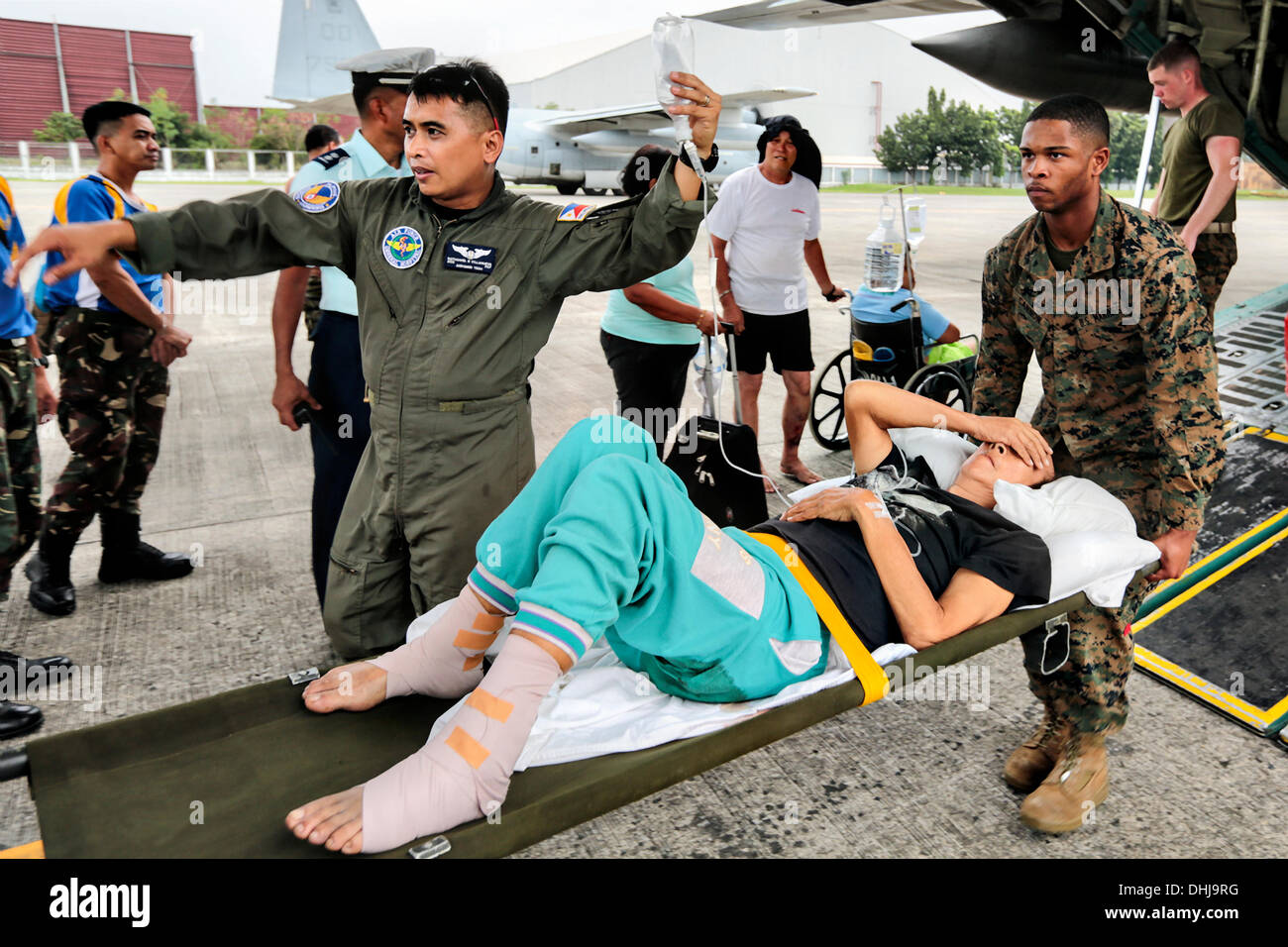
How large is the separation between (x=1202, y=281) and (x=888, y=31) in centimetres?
7785

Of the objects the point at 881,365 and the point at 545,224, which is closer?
the point at 545,224

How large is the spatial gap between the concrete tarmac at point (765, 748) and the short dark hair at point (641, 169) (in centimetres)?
193

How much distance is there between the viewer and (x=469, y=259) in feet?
7.20

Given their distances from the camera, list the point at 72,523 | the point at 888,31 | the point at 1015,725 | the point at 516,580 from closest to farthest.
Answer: the point at 516,580 < the point at 1015,725 < the point at 72,523 < the point at 888,31

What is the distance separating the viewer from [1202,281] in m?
5.08

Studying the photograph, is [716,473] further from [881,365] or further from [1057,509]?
[881,365]

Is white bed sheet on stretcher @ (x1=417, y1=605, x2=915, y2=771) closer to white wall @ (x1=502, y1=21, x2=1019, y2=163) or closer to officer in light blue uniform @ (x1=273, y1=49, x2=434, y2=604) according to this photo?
officer in light blue uniform @ (x1=273, y1=49, x2=434, y2=604)

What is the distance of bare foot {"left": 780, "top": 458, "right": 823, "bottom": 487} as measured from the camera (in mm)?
5039

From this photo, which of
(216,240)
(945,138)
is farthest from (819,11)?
(945,138)

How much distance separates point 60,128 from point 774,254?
63.2m

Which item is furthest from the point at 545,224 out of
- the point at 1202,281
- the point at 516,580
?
the point at 1202,281

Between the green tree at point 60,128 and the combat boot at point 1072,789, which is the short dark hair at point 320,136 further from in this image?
the green tree at point 60,128

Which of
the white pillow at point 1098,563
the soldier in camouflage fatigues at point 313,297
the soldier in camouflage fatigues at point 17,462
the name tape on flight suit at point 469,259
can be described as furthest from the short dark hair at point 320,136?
the white pillow at point 1098,563
